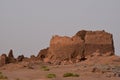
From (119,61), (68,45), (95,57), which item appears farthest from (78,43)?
(119,61)

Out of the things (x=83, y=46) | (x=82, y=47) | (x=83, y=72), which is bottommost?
(x=83, y=72)

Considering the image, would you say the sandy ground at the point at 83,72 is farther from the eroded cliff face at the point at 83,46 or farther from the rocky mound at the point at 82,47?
the eroded cliff face at the point at 83,46

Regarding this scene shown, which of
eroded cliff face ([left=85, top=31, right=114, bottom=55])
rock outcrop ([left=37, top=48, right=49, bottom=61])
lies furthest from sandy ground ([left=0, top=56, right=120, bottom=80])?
rock outcrop ([left=37, top=48, right=49, bottom=61])

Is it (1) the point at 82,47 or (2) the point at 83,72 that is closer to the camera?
(2) the point at 83,72

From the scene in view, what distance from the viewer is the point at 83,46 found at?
54969mm

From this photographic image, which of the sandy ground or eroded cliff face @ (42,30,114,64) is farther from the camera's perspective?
eroded cliff face @ (42,30,114,64)

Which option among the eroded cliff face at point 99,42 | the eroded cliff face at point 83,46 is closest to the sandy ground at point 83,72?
the eroded cliff face at point 99,42

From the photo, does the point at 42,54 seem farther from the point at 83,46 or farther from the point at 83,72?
the point at 83,72

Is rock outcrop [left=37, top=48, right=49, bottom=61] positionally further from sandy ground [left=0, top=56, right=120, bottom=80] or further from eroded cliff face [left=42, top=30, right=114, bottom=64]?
sandy ground [left=0, top=56, right=120, bottom=80]

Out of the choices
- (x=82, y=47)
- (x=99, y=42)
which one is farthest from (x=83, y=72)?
(x=99, y=42)

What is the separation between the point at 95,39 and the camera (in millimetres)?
55281

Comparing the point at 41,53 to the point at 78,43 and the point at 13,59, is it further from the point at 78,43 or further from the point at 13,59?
the point at 78,43

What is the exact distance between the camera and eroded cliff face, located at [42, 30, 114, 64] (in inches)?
2153

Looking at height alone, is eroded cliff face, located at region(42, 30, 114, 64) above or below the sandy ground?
above
